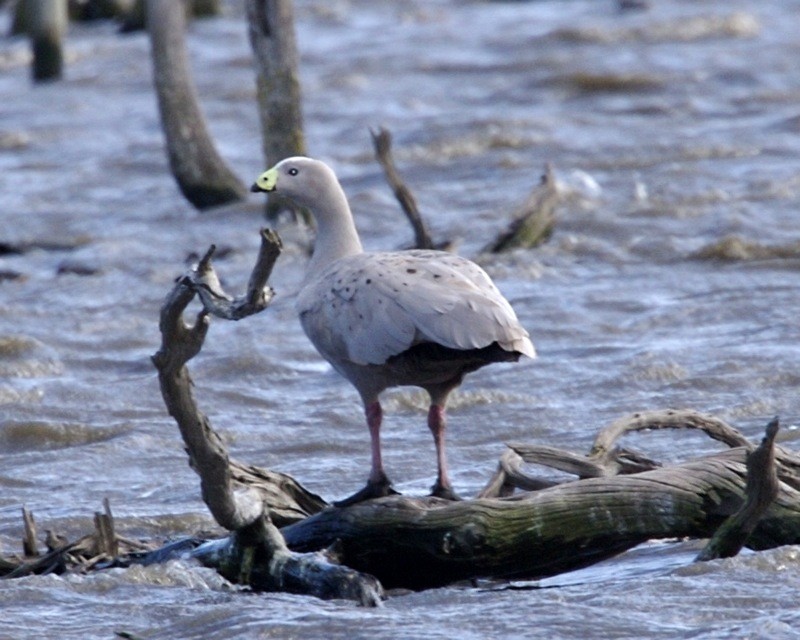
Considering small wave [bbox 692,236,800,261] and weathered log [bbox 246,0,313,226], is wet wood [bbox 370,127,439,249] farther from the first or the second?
small wave [bbox 692,236,800,261]

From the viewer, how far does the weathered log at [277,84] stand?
44.1 ft

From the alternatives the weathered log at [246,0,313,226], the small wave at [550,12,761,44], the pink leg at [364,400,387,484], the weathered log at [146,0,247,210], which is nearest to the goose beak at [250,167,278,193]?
the pink leg at [364,400,387,484]

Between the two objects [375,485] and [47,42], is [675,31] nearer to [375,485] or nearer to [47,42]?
[47,42]

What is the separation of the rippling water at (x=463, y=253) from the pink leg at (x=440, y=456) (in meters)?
0.59

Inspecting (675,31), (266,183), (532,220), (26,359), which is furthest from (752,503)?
(675,31)

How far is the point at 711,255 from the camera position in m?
13.2

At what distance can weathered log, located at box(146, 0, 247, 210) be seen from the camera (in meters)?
15.0

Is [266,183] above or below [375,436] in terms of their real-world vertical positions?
above

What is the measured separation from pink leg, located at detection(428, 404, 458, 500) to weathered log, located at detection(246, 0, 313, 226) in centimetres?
701

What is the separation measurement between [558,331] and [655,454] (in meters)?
3.28

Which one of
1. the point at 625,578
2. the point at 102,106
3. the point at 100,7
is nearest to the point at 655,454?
the point at 625,578

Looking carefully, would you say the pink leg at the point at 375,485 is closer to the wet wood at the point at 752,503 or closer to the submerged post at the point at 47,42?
the wet wood at the point at 752,503

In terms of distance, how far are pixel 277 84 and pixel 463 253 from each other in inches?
73.1

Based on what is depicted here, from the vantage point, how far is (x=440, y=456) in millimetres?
6707
